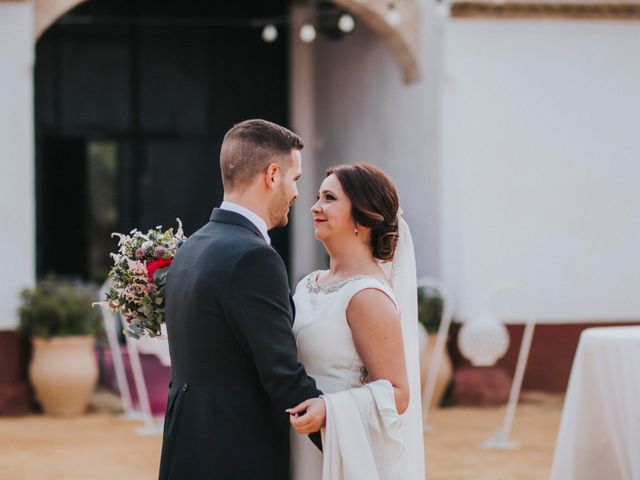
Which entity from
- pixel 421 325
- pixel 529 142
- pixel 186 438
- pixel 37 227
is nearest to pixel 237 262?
pixel 186 438

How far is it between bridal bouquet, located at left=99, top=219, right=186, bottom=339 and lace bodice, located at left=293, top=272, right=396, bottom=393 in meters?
0.55

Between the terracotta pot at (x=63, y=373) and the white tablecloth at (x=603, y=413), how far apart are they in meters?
5.52

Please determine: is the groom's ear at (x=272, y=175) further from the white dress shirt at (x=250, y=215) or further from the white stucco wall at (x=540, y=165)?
the white stucco wall at (x=540, y=165)

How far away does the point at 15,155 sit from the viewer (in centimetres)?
1005

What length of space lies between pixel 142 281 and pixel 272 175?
77 centimetres

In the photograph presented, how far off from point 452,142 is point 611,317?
2.14 m

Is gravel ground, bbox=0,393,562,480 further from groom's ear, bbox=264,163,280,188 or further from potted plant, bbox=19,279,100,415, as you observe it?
groom's ear, bbox=264,163,280,188

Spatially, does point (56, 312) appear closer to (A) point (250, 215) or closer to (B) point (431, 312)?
(B) point (431, 312)

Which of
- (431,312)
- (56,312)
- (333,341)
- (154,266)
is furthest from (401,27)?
(333,341)

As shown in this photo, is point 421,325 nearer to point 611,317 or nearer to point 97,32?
point 611,317

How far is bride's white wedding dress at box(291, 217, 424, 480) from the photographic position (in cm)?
322

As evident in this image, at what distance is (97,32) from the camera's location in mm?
13836

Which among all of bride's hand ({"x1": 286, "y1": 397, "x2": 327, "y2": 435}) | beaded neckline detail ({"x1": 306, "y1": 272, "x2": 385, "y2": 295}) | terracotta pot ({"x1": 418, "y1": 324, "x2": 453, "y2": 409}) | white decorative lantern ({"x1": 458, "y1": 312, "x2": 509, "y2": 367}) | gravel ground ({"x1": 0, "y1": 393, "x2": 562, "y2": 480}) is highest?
beaded neckline detail ({"x1": 306, "y1": 272, "x2": 385, "y2": 295})

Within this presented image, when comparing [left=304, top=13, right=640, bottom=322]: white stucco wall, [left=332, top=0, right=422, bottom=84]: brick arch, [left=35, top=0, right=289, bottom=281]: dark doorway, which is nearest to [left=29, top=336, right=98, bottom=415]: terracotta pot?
[left=304, top=13, right=640, bottom=322]: white stucco wall
